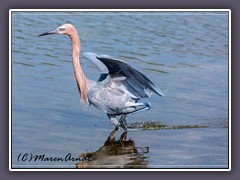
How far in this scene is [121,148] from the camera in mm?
10992

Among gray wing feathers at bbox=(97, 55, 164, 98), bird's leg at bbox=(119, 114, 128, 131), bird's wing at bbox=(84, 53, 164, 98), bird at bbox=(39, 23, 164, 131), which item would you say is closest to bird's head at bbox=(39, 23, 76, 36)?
bird at bbox=(39, 23, 164, 131)

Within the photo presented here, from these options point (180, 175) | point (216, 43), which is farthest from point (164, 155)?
point (216, 43)

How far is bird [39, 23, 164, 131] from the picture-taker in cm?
1095

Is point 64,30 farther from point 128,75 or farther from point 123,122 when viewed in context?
point 123,122

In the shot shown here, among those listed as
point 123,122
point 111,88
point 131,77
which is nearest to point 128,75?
point 131,77

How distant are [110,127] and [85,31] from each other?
719mm

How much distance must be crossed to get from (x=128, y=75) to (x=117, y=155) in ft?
1.88

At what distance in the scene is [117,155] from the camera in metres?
10.9

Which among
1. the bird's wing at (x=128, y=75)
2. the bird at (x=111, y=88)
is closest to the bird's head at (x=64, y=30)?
the bird at (x=111, y=88)

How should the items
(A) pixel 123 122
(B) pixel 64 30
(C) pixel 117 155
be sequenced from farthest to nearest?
(A) pixel 123 122
(B) pixel 64 30
(C) pixel 117 155

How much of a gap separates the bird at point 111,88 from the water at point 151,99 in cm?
7

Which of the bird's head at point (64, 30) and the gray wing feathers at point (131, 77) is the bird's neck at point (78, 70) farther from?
the gray wing feathers at point (131, 77)

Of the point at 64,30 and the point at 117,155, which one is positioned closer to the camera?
the point at 117,155

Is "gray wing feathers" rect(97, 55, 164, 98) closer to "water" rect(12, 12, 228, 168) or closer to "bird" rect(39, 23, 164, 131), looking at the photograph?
"bird" rect(39, 23, 164, 131)
